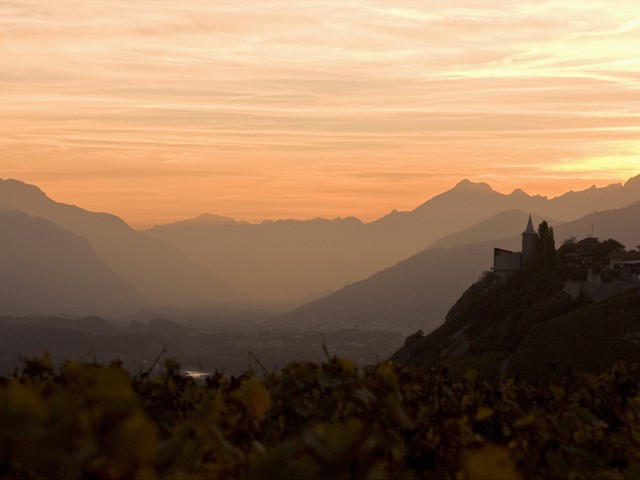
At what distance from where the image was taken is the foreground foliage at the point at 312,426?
5.89 meters

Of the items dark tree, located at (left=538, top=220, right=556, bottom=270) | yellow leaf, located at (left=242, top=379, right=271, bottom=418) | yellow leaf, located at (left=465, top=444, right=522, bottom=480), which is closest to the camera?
yellow leaf, located at (left=465, top=444, right=522, bottom=480)

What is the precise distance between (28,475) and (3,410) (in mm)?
896

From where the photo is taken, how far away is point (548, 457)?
34.8 ft

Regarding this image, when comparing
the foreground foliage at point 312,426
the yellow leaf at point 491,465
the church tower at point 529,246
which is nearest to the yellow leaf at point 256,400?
the foreground foliage at point 312,426

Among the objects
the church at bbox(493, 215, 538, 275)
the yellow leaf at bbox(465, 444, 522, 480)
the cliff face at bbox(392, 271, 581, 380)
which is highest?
the yellow leaf at bbox(465, 444, 522, 480)

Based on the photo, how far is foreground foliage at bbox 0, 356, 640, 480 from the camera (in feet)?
19.3

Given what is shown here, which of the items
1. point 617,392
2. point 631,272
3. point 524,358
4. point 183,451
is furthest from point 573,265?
point 183,451

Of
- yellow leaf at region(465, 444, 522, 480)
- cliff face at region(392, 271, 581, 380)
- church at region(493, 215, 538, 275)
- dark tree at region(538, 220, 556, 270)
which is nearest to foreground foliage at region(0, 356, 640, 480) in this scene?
yellow leaf at region(465, 444, 522, 480)

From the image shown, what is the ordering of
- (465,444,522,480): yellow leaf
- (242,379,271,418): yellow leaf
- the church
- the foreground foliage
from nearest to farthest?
1. the foreground foliage
2. (465,444,522,480): yellow leaf
3. (242,379,271,418): yellow leaf
4. the church

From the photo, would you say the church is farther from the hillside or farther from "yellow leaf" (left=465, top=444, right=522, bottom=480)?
"yellow leaf" (left=465, top=444, right=522, bottom=480)

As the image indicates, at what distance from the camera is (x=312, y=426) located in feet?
30.0

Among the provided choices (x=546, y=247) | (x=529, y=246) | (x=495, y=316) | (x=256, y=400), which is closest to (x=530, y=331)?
(x=495, y=316)

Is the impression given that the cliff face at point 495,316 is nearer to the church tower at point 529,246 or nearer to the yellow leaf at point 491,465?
the church tower at point 529,246

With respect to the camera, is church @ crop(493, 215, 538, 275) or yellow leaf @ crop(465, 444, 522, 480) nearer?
yellow leaf @ crop(465, 444, 522, 480)
